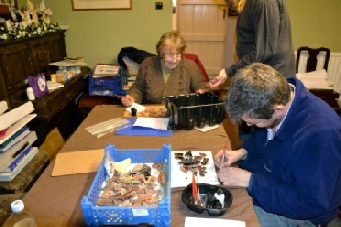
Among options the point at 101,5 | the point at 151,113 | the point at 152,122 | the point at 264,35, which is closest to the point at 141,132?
the point at 152,122

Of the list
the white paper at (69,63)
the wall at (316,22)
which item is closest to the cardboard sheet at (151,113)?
the white paper at (69,63)

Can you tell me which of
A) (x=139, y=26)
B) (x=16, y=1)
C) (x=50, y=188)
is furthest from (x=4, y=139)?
(x=139, y=26)

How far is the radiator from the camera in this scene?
3.19 m

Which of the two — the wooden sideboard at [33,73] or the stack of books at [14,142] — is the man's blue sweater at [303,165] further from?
the wooden sideboard at [33,73]

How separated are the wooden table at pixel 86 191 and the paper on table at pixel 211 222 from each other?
0.02m

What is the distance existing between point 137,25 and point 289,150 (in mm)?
2655

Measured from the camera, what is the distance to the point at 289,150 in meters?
1.02

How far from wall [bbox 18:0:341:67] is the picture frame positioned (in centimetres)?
5

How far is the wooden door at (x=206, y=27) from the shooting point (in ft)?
12.1

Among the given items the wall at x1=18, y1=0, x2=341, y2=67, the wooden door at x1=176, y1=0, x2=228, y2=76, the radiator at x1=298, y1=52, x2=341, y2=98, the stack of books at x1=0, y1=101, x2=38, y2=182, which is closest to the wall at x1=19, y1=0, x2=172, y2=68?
the wall at x1=18, y1=0, x2=341, y2=67

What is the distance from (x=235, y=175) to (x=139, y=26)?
2.60 meters

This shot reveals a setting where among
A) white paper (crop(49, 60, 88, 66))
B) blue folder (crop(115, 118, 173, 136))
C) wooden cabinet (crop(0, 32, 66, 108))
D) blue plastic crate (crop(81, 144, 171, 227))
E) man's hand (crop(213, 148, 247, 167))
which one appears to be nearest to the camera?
blue plastic crate (crop(81, 144, 171, 227))

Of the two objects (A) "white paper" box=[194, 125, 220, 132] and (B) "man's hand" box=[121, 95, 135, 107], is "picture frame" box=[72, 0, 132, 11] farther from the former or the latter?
(A) "white paper" box=[194, 125, 220, 132]

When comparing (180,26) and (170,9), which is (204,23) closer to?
(180,26)
